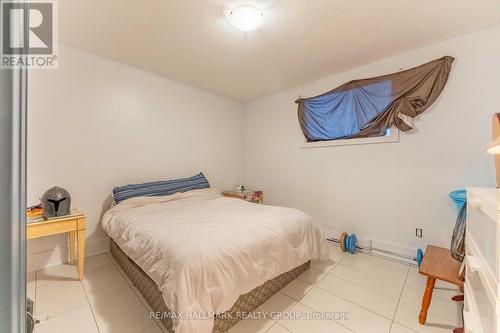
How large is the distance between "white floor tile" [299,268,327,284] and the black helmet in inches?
94.5

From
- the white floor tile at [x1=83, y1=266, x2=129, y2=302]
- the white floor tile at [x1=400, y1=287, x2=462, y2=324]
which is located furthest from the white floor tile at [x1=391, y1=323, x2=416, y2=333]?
the white floor tile at [x1=83, y1=266, x2=129, y2=302]

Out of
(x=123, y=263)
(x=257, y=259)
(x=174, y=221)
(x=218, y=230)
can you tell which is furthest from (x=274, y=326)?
(x=123, y=263)

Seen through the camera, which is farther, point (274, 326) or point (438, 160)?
point (438, 160)

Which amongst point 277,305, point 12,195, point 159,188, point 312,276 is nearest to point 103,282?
point 159,188

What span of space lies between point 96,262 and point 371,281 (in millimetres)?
2923

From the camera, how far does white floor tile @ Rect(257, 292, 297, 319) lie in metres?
1.65

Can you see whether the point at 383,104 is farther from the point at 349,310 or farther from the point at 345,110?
the point at 349,310

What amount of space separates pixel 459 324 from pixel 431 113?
1937 mm

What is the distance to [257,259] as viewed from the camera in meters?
1.57

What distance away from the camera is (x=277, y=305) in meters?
1.72

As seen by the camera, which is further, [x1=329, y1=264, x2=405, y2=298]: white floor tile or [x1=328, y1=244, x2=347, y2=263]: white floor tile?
[x1=328, y1=244, x2=347, y2=263]: white floor tile

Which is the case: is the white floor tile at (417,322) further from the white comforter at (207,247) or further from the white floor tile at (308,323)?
the white comforter at (207,247)

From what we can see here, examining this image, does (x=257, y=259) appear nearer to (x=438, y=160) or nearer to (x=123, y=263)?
(x=123, y=263)

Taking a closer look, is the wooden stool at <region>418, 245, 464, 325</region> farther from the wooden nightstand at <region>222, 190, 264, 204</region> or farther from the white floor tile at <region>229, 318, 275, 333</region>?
the wooden nightstand at <region>222, 190, 264, 204</region>
